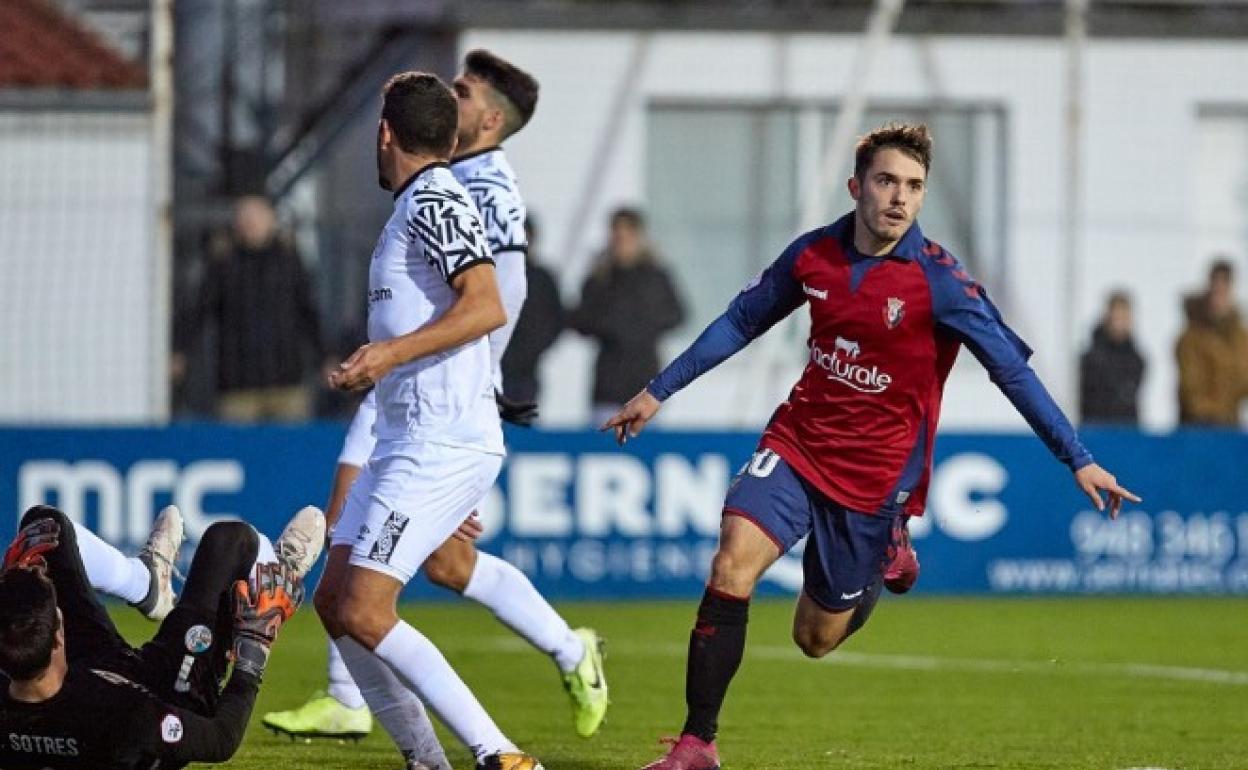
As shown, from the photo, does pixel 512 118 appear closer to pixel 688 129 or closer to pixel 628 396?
pixel 628 396

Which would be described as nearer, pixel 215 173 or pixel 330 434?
pixel 330 434

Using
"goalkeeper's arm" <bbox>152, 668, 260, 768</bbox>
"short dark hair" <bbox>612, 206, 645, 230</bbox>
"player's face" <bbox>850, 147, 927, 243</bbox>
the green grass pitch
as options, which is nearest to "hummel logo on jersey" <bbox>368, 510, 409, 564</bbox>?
"goalkeeper's arm" <bbox>152, 668, 260, 768</bbox>

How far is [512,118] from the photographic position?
1067 centimetres

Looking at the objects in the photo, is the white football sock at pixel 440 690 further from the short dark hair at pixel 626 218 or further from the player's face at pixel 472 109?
the short dark hair at pixel 626 218

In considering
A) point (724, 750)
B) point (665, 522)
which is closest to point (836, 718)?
point (724, 750)

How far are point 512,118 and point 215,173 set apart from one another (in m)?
12.3

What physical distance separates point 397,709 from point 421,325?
129 cm

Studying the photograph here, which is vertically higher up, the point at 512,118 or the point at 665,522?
the point at 512,118

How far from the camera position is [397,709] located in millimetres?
8641

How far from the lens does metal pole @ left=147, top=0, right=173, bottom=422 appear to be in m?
17.4

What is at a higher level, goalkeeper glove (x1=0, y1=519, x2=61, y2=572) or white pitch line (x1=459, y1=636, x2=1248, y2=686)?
goalkeeper glove (x1=0, y1=519, x2=61, y2=572)

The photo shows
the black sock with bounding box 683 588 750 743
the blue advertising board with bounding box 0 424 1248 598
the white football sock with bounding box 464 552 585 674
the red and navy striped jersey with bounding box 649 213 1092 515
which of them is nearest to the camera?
the black sock with bounding box 683 588 750 743

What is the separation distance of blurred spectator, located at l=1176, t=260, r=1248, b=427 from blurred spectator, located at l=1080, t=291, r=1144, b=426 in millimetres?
372

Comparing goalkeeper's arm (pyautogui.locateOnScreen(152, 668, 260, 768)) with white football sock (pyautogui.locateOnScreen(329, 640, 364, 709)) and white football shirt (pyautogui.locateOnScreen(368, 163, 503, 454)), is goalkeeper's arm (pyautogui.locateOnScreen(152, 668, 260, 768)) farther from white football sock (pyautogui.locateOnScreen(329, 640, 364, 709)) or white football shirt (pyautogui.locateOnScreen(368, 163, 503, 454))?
white football sock (pyautogui.locateOnScreen(329, 640, 364, 709))
